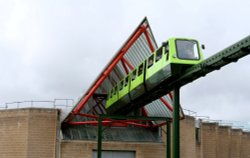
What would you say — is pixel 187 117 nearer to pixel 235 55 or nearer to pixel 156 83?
pixel 156 83

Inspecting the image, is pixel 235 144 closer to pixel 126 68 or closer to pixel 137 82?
pixel 126 68

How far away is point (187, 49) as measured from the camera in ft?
61.6

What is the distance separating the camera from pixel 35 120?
32.0 meters

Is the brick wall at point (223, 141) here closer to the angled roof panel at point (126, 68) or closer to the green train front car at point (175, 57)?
the angled roof panel at point (126, 68)

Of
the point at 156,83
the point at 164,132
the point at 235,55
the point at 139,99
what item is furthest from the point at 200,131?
the point at 235,55

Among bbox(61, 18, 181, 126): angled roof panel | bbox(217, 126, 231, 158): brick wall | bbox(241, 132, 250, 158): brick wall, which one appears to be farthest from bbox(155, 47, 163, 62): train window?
bbox(241, 132, 250, 158): brick wall

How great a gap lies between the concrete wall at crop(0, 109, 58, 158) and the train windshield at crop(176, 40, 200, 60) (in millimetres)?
15590

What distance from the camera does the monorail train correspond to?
1823 centimetres

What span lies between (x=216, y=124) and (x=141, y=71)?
70.7 ft

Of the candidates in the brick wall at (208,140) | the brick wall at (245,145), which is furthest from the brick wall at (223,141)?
the brick wall at (245,145)

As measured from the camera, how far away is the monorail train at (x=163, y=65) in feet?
59.8

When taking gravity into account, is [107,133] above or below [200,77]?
below

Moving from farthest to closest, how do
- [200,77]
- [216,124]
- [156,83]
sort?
[216,124], [156,83], [200,77]

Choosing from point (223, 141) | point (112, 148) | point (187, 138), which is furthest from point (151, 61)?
point (223, 141)
